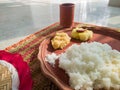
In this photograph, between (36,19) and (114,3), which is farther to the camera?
(114,3)

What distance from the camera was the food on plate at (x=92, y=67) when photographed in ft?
1.31

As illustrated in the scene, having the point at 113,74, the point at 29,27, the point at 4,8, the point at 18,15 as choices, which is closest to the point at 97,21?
the point at 29,27

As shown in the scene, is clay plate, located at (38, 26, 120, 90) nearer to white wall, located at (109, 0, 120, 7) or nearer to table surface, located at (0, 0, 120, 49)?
table surface, located at (0, 0, 120, 49)

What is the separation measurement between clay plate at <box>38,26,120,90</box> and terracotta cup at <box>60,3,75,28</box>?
107 millimetres

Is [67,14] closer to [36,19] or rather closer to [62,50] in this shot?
[62,50]

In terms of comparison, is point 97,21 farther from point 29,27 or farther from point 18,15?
point 18,15

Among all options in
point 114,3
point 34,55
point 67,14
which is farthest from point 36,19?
point 114,3

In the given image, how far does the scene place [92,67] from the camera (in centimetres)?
44

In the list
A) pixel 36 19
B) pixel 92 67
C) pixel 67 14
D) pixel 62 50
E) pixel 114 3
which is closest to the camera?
pixel 92 67

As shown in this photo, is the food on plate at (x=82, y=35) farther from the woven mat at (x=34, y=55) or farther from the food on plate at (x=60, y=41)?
the woven mat at (x=34, y=55)

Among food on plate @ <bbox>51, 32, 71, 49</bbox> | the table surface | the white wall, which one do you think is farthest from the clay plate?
the white wall

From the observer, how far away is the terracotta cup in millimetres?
784

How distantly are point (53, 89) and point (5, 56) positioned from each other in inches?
9.0

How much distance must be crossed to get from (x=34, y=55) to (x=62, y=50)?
133 millimetres
